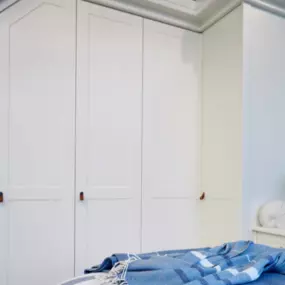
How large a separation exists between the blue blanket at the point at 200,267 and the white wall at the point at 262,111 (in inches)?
37.3

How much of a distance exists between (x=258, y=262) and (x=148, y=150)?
55.5 inches

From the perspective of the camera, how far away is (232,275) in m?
1.10

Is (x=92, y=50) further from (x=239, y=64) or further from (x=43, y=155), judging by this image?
(x=239, y=64)

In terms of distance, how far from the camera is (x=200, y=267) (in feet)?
3.85

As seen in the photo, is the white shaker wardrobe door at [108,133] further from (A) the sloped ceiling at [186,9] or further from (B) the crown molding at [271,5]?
(B) the crown molding at [271,5]

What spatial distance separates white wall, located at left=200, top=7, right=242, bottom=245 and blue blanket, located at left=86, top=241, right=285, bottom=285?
3.10 feet

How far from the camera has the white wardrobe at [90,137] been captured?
6.89 ft

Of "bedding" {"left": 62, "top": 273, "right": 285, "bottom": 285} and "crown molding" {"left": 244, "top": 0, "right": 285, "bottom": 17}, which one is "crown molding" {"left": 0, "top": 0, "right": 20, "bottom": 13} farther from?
"bedding" {"left": 62, "top": 273, "right": 285, "bottom": 285}

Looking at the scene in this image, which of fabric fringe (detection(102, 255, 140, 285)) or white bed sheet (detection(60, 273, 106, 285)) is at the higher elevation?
fabric fringe (detection(102, 255, 140, 285))

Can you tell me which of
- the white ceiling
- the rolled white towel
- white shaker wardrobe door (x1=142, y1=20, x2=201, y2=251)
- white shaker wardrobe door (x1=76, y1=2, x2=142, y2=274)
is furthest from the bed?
the white ceiling

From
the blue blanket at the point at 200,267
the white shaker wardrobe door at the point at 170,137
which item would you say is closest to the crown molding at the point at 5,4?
the white shaker wardrobe door at the point at 170,137

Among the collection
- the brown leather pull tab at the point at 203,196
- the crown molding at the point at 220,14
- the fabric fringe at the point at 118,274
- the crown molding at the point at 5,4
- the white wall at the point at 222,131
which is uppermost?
the crown molding at the point at 220,14

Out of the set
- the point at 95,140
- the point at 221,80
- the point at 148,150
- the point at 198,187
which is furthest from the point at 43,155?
the point at 221,80

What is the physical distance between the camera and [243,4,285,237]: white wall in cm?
228
